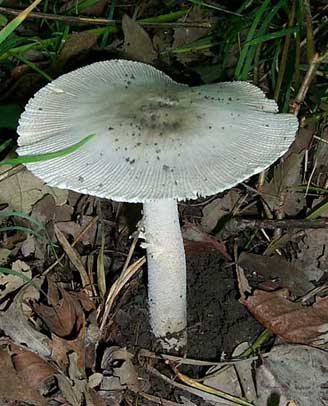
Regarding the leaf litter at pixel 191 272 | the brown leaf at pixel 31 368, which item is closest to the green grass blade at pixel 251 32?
the leaf litter at pixel 191 272

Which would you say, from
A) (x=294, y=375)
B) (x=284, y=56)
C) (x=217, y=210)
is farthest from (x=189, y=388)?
(x=284, y=56)

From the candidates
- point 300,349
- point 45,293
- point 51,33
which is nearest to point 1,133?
point 51,33

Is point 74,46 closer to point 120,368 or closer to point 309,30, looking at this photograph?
point 309,30

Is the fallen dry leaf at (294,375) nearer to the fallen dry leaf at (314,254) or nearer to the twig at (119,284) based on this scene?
the fallen dry leaf at (314,254)

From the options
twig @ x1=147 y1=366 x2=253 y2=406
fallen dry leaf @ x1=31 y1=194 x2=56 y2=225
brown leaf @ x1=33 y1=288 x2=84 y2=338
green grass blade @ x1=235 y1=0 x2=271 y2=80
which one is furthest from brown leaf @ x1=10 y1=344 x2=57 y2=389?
green grass blade @ x1=235 y1=0 x2=271 y2=80

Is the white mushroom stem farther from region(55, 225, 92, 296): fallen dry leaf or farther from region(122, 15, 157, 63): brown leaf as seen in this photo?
region(122, 15, 157, 63): brown leaf
